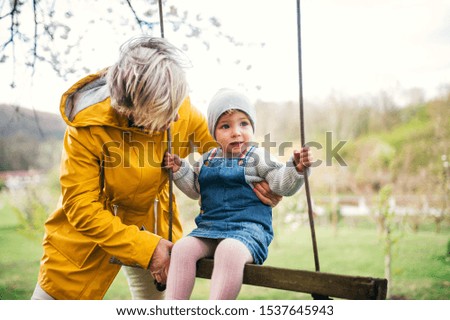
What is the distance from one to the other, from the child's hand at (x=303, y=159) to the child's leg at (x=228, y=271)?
11.6 inches

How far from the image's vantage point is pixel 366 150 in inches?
209

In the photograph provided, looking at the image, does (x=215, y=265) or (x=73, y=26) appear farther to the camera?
Answer: (x=73, y=26)

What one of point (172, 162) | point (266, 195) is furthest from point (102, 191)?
point (266, 195)

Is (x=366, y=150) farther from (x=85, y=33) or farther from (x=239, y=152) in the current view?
(x=239, y=152)

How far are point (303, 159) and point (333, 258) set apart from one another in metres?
3.52

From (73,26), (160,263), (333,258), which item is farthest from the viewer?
(333,258)

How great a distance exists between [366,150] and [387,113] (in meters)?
0.44

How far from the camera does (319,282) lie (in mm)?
1313

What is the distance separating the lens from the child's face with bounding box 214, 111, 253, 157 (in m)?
1.68

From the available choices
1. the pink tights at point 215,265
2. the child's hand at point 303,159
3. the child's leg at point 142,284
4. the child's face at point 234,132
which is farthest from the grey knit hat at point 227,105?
the child's leg at point 142,284

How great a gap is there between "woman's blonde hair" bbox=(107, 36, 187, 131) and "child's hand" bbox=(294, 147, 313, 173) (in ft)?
1.27

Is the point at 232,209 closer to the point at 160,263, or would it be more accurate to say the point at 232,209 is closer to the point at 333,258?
the point at 160,263
